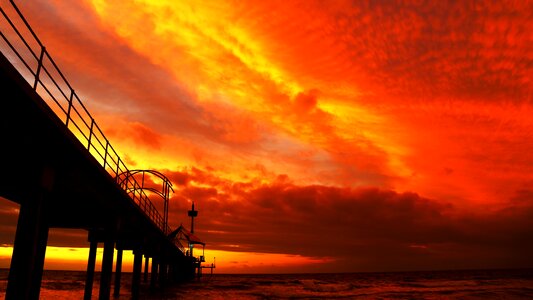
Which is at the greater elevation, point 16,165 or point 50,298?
point 16,165

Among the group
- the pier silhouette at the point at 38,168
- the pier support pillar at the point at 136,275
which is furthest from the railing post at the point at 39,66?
the pier support pillar at the point at 136,275

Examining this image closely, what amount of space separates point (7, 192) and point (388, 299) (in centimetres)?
5047

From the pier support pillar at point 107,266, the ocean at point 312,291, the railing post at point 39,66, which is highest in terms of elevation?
the railing post at point 39,66

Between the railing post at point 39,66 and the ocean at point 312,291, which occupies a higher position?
the railing post at point 39,66

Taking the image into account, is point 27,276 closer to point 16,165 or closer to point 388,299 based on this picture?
point 16,165

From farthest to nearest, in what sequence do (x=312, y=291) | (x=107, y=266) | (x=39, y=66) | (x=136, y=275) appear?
(x=312, y=291)
(x=136, y=275)
(x=107, y=266)
(x=39, y=66)

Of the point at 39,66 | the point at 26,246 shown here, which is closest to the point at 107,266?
the point at 26,246

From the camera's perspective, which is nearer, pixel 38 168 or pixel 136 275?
pixel 38 168

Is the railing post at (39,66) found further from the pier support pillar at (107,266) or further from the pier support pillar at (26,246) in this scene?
the pier support pillar at (107,266)

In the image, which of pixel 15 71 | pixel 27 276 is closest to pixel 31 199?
pixel 27 276

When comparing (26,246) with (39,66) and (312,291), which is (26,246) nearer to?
(39,66)

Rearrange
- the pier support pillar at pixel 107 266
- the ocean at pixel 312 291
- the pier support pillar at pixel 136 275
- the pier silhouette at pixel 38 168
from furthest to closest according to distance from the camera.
Answer: the ocean at pixel 312 291 → the pier support pillar at pixel 136 275 → the pier support pillar at pixel 107 266 → the pier silhouette at pixel 38 168

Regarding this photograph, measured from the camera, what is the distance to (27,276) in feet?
35.6

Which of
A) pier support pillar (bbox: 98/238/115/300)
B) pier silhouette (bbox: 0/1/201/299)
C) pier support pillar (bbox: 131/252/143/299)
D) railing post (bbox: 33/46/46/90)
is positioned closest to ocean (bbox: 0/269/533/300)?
pier support pillar (bbox: 131/252/143/299)
